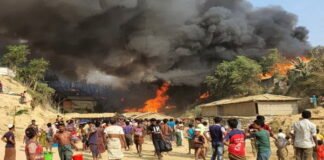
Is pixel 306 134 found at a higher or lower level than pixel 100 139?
lower

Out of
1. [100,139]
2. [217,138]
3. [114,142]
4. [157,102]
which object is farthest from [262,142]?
[157,102]

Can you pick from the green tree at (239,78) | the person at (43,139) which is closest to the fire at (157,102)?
the green tree at (239,78)

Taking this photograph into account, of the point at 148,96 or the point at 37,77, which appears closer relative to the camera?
the point at 37,77

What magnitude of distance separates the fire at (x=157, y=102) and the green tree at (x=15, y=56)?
18.6 metres

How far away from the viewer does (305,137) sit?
761 centimetres

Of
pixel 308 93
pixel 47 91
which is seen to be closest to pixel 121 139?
pixel 308 93

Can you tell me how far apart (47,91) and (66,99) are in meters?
11.7

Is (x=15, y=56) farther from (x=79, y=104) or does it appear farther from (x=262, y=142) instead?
(x=262, y=142)

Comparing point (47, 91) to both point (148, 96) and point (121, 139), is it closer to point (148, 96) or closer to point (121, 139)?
point (148, 96)

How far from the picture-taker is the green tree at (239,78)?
45.7m

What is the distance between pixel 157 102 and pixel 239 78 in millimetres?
17769

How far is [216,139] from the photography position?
414 inches

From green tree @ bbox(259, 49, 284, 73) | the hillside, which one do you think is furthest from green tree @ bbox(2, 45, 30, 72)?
green tree @ bbox(259, 49, 284, 73)

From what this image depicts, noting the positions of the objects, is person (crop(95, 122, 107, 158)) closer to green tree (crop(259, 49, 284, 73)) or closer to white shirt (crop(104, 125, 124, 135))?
white shirt (crop(104, 125, 124, 135))
